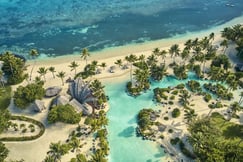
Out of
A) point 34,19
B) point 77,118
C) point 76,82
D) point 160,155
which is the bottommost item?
point 160,155

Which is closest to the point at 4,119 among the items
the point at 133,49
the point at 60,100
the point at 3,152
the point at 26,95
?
the point at 26,95

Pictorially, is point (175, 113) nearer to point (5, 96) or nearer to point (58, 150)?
point (58, 150)

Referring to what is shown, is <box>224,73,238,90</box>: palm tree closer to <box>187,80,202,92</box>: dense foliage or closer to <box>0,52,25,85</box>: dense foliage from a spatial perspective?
<box>187,80,202,92</box>: dense foliage

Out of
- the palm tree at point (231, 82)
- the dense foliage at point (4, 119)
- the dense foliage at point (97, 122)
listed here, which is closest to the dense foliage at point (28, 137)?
the dense foliage at point (4, 119)

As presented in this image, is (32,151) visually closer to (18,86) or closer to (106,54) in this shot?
(18,86)

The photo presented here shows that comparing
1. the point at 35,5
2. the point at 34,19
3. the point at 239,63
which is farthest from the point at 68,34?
the point at 239,63

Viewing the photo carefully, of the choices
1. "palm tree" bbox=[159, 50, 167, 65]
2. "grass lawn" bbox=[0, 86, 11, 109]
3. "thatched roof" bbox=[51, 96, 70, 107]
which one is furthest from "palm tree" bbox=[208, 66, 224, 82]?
"grass lawn" bbox=[0, 86, 11, 109]

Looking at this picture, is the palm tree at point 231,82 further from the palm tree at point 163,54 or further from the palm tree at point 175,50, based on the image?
the palm tree at point 163,54
